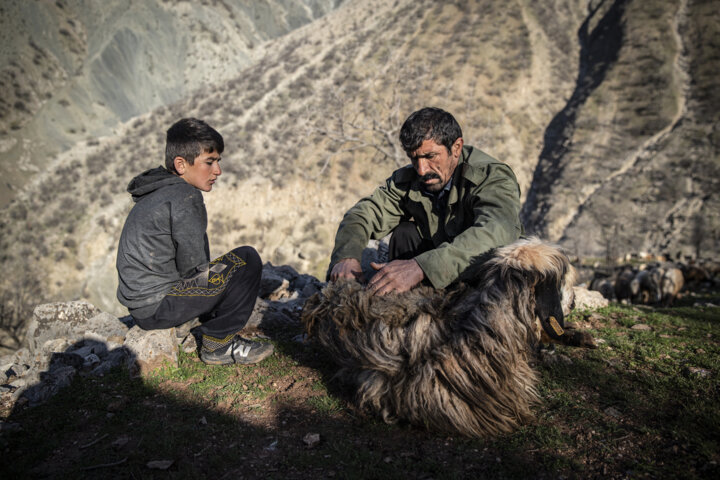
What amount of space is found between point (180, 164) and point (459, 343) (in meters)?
2.48

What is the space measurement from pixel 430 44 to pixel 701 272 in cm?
2395

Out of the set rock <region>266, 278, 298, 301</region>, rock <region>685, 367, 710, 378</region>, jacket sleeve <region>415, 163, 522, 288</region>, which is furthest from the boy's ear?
rock <region>685, 367, 710, 378</region>

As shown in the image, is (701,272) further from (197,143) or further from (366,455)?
(197,143)

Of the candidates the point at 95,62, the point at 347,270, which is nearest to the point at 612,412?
the point at 347,270

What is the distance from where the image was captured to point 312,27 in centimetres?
3591

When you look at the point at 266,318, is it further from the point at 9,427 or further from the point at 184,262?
the point at 9,427

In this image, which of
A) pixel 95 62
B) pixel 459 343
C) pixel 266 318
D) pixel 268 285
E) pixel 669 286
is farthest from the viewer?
pixel 95 62

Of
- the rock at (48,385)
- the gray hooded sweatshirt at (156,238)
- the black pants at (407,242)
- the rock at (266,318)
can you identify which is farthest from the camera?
the rock at (266,318)

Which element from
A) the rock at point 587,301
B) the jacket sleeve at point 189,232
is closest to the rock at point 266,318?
the jacket sleeve at point 189,232

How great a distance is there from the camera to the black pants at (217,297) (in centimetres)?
272

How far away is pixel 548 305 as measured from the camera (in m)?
2.19

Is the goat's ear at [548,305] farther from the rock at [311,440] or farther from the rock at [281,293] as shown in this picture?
the rock at [281,293]

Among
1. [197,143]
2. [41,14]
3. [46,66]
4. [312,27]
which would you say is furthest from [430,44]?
[41,14]

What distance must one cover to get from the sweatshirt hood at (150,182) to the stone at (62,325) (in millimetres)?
1893
